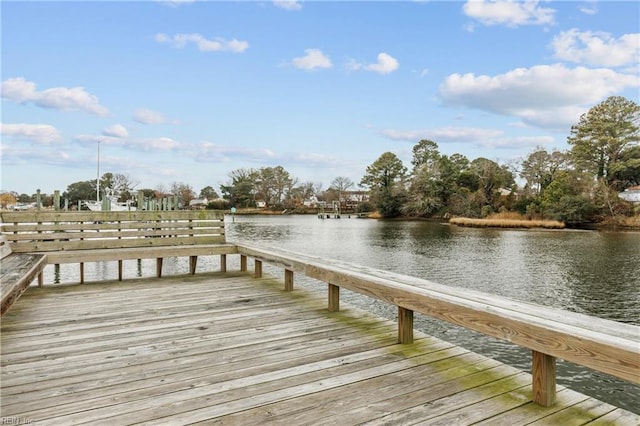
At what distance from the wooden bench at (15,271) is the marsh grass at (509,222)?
3420cm

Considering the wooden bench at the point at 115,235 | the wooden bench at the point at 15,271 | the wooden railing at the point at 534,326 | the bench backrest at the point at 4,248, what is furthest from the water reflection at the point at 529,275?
the bench backrest at the point at 4,248

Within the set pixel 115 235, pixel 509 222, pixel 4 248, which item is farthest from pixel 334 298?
pixel 509 222

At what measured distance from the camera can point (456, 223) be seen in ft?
123

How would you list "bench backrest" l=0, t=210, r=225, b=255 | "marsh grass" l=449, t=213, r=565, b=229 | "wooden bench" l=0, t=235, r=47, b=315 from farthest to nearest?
"marsh grass" l=449, t=213, r=565, b=229 → "bench backrest" l=0, t=210, r=225, b=255 → "wooden bench" l=0, t=235, r=47, b=315

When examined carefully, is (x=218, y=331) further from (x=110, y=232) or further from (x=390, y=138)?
(x=390, y=138)

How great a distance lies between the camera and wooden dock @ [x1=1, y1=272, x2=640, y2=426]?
5.62ft

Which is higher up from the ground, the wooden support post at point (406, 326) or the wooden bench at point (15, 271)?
the wooden bench at point (15, 271)

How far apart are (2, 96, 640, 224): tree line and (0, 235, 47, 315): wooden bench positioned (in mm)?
35013

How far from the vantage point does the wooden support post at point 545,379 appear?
1.80 meters

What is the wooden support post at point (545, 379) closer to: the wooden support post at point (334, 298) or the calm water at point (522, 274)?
the wooden support post at point (334, 298)

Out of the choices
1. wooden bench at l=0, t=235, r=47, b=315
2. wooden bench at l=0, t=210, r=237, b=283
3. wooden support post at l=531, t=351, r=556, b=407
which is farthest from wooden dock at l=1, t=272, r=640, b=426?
wooden bench at l=0, t=210, r=237, b=283

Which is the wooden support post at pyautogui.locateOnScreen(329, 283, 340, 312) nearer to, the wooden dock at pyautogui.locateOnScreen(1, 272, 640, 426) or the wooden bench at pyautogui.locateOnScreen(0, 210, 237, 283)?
the wooden dock at pyautogui.locateOnScreen(1, 272, 640, 426)

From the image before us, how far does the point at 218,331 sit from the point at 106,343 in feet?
2.48

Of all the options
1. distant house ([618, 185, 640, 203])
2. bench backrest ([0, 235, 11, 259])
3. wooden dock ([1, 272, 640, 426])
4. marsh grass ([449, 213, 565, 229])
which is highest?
distant house ([618, 185, 640, 203])
